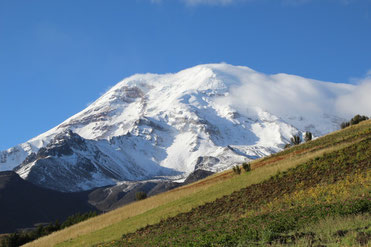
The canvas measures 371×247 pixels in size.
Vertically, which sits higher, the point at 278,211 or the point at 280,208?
the point at 280,208

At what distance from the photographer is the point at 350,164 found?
3194cm

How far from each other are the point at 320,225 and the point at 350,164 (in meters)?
16.4

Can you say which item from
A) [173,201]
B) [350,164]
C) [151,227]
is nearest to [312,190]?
[350,164]

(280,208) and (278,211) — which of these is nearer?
(278,211)

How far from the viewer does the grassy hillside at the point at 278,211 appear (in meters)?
17.0

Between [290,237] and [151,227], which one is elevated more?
[151,227]

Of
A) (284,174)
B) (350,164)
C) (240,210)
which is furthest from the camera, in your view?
(284,174)

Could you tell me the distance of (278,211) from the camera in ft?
77.9

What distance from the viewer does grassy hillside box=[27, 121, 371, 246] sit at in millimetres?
16969

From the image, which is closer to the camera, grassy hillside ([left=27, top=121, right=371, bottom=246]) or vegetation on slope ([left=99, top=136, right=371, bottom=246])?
grassy hillside ([left=27, top=121, right=371, bottom=246])

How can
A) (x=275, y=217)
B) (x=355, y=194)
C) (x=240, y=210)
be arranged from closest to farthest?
(x=275, y=217)
(x=355, y=194)
(x=240, y=210)

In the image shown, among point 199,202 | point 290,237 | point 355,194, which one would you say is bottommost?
point 290,237

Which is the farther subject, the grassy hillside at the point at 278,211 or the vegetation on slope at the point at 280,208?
the vegetation on slope at the point at 280,208

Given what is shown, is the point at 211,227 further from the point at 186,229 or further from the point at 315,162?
the point at 315,162
